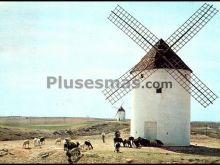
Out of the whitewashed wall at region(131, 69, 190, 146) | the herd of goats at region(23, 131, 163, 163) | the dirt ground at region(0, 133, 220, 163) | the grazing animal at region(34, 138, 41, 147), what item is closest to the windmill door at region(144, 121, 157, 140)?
the whitewashed wall at region(131, 69, 190, 146)

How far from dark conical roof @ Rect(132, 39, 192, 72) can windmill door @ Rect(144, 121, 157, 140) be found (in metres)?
4.48

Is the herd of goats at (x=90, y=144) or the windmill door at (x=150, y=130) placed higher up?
the windmill door at (x=150, y=130)

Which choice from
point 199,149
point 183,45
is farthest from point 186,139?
point 183,45

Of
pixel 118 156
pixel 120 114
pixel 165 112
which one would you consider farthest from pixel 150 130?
pixel 120 114

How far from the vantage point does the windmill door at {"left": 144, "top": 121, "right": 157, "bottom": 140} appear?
127ft

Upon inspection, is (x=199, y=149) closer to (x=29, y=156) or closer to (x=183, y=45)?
(x=183, y=45)

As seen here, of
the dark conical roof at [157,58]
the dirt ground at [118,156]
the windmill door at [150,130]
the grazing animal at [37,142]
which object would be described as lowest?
the dirt ground at [118,156]

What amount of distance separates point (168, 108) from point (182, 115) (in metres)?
1.37

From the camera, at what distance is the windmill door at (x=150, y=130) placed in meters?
38.8

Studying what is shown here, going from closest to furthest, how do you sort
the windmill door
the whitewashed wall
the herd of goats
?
1. the herd of goats
2. the whitewashed wall
3. the windmill door

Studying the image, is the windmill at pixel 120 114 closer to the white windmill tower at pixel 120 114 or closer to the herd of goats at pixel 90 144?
the white windmill tower at pixel 120 114

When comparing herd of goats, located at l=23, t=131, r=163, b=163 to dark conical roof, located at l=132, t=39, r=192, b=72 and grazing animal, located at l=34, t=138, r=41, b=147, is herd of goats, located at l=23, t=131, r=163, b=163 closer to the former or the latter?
grazing animal, located at l=34, t=138, r=41, b=147

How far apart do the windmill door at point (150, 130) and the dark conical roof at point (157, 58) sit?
176 inches

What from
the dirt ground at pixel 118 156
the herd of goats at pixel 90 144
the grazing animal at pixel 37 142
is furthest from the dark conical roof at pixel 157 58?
the grazing animal at pixel 37 142
